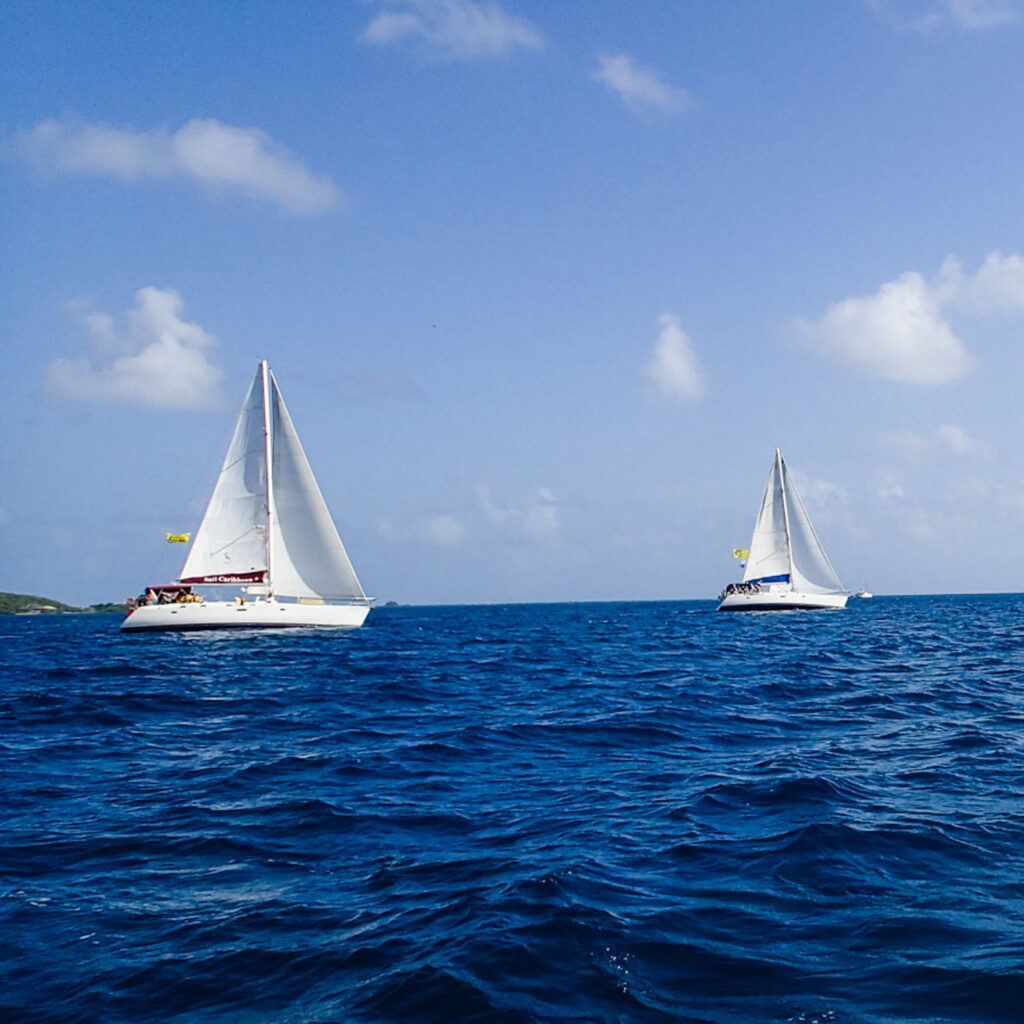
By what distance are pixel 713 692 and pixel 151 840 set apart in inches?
535

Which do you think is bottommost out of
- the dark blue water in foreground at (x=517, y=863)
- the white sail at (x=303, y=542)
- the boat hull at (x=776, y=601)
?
the dark blue water in foreground at (x=517, y=863)

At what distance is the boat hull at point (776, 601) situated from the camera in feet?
237

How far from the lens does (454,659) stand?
31672mm

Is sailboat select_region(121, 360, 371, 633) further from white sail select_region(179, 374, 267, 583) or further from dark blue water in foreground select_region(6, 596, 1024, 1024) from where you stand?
dark blue water in foreground select_region(6, 596, 1024, 1024)

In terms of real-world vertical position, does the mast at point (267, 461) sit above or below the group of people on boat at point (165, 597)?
above

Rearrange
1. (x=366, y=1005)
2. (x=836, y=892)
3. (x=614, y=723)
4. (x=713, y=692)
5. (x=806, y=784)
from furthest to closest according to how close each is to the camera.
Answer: (x=713, y=692)
(x=614, y=723)
(x=806, y=784)
(x=836, y=892)
(x=366, y=1005)

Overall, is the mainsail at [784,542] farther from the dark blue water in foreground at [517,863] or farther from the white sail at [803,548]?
the dark blue water in foreground at [517,863]

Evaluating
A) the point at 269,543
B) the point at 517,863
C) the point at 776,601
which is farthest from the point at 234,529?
the point at 776,601

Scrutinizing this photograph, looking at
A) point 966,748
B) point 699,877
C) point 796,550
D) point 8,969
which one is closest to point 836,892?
point 699,877

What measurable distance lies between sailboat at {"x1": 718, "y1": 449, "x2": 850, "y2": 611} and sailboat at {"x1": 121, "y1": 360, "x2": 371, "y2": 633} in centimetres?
4138

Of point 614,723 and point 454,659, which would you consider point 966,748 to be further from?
point 454,659

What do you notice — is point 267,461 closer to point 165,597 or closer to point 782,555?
point 165,597

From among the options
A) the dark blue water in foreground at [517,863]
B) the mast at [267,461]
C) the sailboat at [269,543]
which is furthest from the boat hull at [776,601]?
the dark blue water in foreground at [517,863]

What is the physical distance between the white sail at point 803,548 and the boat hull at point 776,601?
1.41 meters
